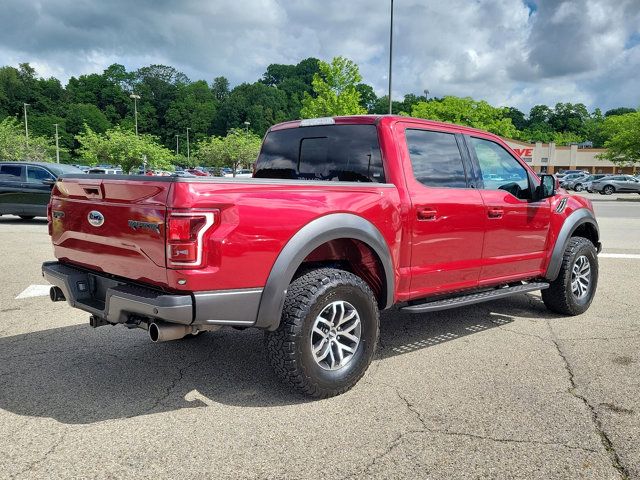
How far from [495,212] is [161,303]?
2853 mm

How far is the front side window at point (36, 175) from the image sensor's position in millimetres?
13516

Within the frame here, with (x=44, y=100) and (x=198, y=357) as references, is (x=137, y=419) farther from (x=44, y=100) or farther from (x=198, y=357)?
(x=44, y=100)

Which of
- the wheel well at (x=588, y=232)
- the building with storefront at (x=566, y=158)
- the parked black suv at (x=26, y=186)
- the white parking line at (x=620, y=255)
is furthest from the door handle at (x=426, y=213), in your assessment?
the building with storefront at (x=566, y=158)

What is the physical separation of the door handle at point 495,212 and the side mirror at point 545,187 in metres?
0.61

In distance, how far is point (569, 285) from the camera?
212 inches

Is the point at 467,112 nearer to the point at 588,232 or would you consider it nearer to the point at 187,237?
the point at 588,232

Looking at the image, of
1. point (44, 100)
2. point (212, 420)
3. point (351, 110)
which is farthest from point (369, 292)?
point (44, 100)

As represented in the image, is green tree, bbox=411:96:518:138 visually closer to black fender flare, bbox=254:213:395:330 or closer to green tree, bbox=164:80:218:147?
black fender flare, bbox=254:213:395:330

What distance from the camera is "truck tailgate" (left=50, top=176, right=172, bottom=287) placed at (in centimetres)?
293

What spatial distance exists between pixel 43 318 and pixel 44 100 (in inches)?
4371

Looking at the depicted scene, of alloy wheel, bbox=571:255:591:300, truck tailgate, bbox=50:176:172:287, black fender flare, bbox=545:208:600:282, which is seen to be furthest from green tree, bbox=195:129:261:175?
truck tailgate, bbox=50:176:172:287

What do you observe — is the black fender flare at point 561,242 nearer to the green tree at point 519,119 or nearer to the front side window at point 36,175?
the front side window at point 36,175

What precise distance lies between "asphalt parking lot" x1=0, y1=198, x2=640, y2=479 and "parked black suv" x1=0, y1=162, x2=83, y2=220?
9392mm

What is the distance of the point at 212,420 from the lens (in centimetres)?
313
